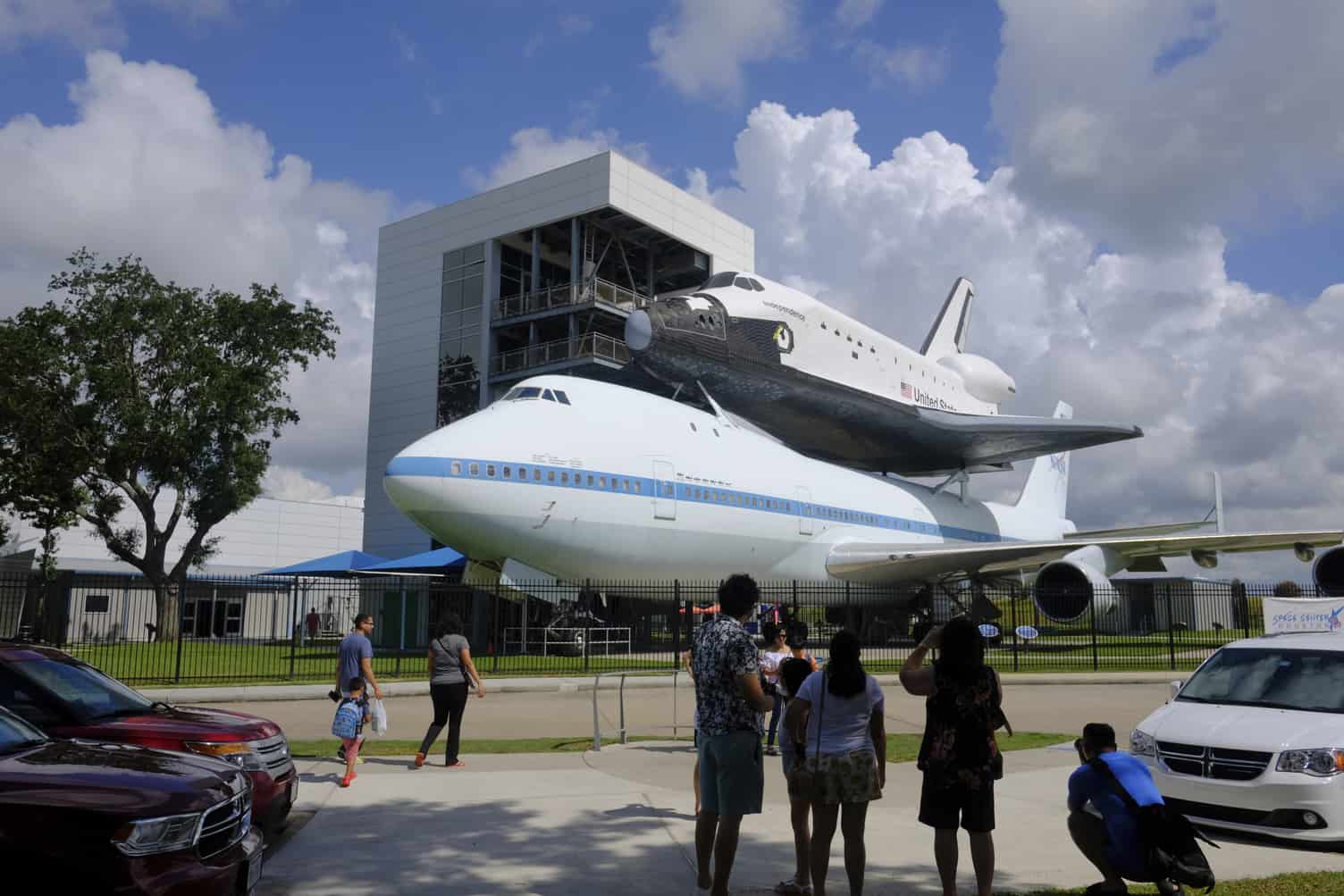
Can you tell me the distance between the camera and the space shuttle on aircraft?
29.2 metres

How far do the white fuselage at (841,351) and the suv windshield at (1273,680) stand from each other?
22.3 meters

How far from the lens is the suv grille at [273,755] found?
696 cm

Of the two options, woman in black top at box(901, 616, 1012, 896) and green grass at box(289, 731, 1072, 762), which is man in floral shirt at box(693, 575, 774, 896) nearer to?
woman in black top at box(901, 616, 1012, 896)

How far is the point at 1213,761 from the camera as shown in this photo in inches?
286

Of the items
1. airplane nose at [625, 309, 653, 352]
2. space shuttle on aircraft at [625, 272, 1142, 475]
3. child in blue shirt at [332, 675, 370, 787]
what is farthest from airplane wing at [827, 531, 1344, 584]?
child in blue shirt at [332, 675, 370, 787]

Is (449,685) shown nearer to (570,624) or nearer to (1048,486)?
(570,624)

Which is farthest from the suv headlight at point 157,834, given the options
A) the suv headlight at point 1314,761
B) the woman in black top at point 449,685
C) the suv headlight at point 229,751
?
the suv headlight at point 1314,761

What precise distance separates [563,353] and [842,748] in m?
37.7

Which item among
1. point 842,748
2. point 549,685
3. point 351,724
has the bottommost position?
point 549,685

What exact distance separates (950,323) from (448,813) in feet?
148

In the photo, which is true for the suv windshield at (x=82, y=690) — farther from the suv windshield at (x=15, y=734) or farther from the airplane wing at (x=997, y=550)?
the airplane wing at (x=997, y=550)

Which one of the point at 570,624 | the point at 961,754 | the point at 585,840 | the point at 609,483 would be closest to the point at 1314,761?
the point at 961,754

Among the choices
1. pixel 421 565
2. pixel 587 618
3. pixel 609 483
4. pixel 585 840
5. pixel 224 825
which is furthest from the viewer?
pixel 421 565

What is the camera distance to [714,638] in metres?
5.87
